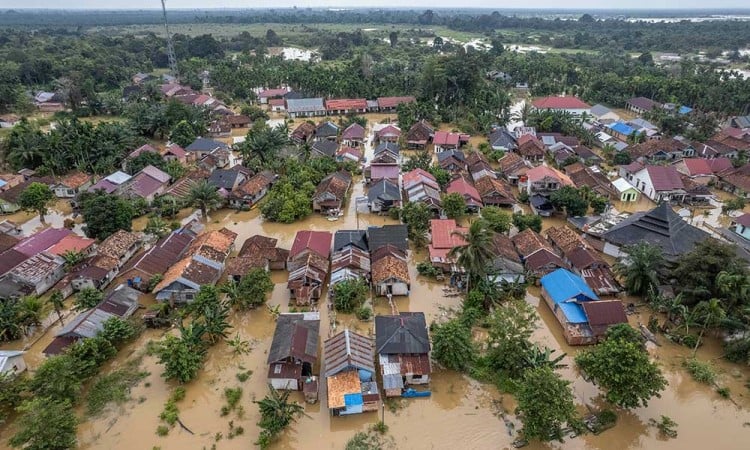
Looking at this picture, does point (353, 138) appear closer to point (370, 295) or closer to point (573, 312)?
point (370, 295)

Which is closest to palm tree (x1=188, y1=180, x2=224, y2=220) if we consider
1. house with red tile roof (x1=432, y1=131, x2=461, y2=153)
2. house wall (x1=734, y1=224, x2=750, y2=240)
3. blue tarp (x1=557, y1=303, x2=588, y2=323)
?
house with red tile roof (x1=432, y1=131, x2=461, y2=153)

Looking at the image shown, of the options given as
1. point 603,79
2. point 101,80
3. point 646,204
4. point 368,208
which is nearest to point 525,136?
point 646,204

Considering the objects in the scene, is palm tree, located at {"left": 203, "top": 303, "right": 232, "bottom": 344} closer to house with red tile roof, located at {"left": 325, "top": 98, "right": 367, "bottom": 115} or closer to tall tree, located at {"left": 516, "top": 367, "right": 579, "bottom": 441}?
tall tree, located at {"left": 516, "top": 367, "right": 579, "bottom": 441}

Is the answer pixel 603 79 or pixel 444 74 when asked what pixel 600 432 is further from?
pixel 603 79

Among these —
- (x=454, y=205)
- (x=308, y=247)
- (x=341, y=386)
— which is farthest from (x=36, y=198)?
(x=454, y=205)

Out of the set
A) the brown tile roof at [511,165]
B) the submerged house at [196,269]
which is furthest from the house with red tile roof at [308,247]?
the brown tile roof at [511,165]

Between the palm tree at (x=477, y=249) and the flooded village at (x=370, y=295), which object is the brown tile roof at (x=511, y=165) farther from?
the palm tree at (x=477, y=249)
